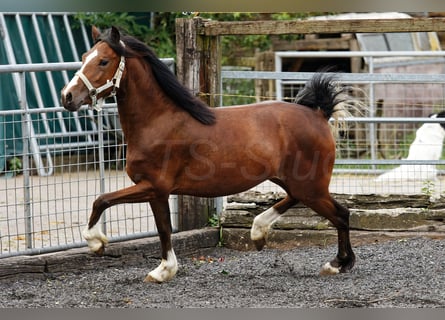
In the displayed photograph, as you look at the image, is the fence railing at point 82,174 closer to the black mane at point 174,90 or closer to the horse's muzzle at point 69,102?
the horse's muzzle at point 69,102

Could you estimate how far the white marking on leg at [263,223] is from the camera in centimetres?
598

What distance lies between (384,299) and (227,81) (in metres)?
8.61

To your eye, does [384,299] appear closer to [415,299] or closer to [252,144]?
[415,299]

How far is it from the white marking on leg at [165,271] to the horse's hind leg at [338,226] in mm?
1088

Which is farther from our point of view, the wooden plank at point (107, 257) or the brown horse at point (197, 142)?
the wooden plank at point (107, 257)

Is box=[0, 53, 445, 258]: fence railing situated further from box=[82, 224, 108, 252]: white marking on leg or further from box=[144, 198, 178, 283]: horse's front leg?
box=[144, 198, 178, 283]: horse's front leg

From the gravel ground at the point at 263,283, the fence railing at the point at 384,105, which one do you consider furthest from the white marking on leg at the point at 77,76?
the fence railing at the point at 384,105

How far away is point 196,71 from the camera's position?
271 inches

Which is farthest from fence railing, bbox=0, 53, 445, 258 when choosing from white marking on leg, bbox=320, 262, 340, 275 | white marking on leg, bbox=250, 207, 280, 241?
white marking on leg, bbox=320, 262, 340, 275

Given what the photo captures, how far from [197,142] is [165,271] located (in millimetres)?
956

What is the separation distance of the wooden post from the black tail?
1217 millimetres

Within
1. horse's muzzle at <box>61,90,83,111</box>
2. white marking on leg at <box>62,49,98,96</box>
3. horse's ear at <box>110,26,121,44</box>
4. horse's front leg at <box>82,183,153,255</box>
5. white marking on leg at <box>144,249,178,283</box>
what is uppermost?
horse's ear at <box>110,26,121,44</box>

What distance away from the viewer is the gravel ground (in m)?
4.86

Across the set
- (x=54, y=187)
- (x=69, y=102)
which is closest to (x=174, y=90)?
(x=69, y=102)
